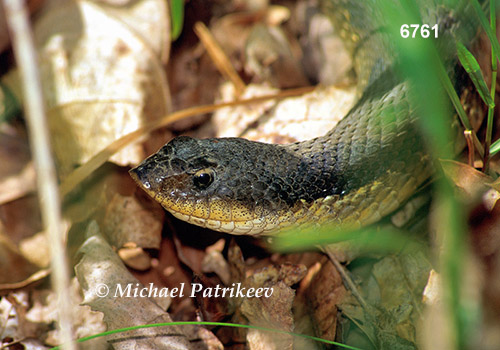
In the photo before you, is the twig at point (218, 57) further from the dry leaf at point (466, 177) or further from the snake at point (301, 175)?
the dry leaf at point (466, 177)

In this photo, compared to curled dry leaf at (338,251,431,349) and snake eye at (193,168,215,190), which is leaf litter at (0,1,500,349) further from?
snake eye at (193,168,215,190)

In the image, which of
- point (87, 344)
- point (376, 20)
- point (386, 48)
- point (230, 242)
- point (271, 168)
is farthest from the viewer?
point (376, 20)

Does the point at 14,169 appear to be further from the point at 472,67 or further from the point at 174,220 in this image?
the point at 472,67

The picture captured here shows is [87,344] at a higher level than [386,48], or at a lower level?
lower

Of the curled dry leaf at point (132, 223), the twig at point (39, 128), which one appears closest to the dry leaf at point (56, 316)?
the curled dry leaf at point (132, 223)

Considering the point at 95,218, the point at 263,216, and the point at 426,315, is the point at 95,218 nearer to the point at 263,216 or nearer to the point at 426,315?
the point at 263,216

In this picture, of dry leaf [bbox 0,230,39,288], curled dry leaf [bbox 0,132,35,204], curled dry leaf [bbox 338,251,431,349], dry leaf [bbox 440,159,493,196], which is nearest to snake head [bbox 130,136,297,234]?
curled dry leaf [bbox 338,251,431,349]

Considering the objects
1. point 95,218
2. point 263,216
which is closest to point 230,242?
point 263,216
